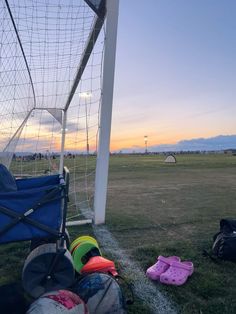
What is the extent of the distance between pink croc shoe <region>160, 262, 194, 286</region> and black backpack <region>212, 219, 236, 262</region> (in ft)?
1.96

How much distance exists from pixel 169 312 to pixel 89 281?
28.9 inches

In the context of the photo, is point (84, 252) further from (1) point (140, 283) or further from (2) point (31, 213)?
(2) point (31, 213)

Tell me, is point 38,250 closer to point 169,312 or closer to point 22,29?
point 169,312

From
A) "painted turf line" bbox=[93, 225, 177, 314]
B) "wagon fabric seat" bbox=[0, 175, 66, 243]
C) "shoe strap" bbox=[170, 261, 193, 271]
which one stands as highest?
"wagon fabric seat" bbox=[0, 175, 66, 243]

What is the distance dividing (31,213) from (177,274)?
1569 mm

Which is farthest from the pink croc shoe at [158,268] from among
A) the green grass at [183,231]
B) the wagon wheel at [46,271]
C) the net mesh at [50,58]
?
the net mesh at [50,58]

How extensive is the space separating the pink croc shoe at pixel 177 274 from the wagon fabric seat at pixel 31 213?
1196 millimetres

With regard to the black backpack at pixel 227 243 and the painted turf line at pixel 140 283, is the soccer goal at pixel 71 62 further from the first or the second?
the black backpack at pixel 227 243

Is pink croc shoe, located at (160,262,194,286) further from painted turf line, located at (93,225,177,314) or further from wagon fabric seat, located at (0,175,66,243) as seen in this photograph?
wagon fabric seat, located at (0,175,66,243)

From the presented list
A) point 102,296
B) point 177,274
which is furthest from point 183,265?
point 102,296

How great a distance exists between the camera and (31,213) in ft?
9.15

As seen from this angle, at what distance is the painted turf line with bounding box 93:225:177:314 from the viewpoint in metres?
2.76

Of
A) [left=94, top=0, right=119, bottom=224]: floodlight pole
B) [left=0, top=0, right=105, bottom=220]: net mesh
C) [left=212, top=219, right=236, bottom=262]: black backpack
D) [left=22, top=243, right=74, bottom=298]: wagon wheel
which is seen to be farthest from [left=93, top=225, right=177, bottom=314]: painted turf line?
[left=0, top=0, right=105, bottom=220]: net mesh

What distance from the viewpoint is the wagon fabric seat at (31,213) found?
2.74 metres
